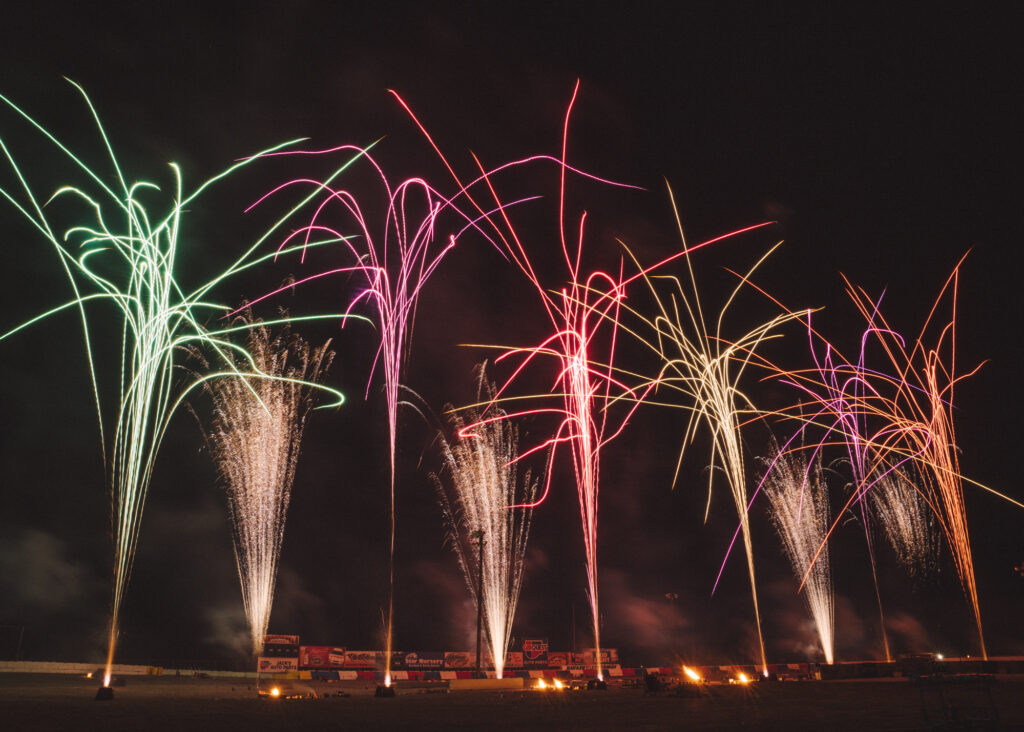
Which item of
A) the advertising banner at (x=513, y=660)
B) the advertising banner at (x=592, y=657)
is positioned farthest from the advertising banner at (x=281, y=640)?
the advertising banner at (x=592, y=657)

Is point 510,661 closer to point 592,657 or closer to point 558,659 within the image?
point 558,659

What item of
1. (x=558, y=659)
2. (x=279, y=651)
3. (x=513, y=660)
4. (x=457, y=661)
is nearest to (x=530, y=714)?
(x=279, y=651)

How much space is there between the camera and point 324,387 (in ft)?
84.7

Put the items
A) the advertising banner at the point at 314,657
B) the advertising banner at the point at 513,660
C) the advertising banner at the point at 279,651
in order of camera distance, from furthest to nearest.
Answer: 1. the advertising banner at the point at 513,660
2. the advertising banner at the point at 314,657
3. the advertising banner at the point at 279,651

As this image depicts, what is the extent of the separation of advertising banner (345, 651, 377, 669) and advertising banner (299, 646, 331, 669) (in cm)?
197

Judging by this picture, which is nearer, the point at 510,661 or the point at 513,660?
the point at 510,661

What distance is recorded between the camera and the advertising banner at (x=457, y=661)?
5756 centimetres

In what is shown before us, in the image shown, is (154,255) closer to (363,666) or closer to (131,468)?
(131,468)

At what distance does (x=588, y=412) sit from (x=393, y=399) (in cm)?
802

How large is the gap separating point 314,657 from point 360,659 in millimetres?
4710

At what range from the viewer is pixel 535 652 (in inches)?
2367

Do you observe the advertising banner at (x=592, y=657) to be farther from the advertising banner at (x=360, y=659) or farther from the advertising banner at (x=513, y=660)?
the advertising banner at (x=360, y=659)

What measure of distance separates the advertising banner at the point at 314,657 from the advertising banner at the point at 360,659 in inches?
77.6

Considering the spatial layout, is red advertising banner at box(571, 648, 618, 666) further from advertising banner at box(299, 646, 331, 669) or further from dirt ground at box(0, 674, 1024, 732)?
dirt ground at box(0, 674, 1024, 732)
